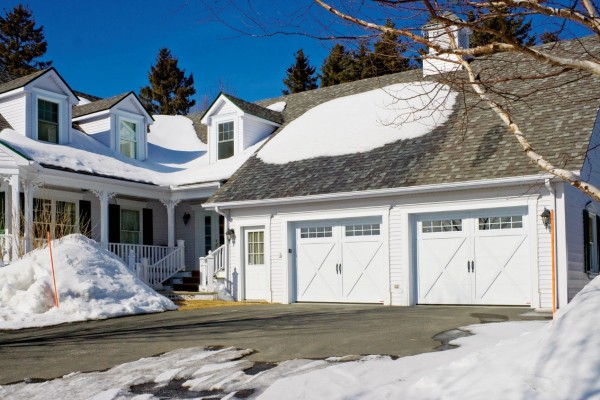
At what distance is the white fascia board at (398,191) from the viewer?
42.9 feet

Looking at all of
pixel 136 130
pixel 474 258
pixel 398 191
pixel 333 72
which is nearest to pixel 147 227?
pixel 136 130

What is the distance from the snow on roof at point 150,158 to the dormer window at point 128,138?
540 millimetres

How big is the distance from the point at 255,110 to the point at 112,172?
5184 mm

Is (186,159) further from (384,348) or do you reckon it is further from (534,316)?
(384,348)

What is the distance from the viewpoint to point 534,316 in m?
11.4

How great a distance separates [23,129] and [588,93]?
15.1 meters

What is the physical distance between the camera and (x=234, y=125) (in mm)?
21250

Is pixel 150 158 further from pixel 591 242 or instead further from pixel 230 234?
pixel 591 242

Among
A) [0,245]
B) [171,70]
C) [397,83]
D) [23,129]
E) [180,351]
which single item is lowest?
[180,351]

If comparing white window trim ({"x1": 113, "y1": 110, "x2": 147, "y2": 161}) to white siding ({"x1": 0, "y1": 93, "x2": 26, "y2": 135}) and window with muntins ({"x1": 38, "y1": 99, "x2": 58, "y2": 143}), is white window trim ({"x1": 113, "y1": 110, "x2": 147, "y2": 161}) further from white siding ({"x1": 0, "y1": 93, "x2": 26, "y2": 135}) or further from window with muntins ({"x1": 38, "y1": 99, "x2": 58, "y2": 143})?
white siding ({"x1": 0, "y1": 93, "x2": 26, "y2": 135})

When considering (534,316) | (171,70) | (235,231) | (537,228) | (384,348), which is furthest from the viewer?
(171,70)

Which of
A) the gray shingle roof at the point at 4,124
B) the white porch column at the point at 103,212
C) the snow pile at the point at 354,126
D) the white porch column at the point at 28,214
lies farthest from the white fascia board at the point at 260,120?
the white porch column at the point at 28,214

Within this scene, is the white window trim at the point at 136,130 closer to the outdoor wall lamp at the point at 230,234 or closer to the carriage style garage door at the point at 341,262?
the outdoor wall lamp at the point at 230,234

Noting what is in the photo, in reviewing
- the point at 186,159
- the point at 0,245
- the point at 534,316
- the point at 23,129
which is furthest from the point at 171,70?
the point at 534,316
